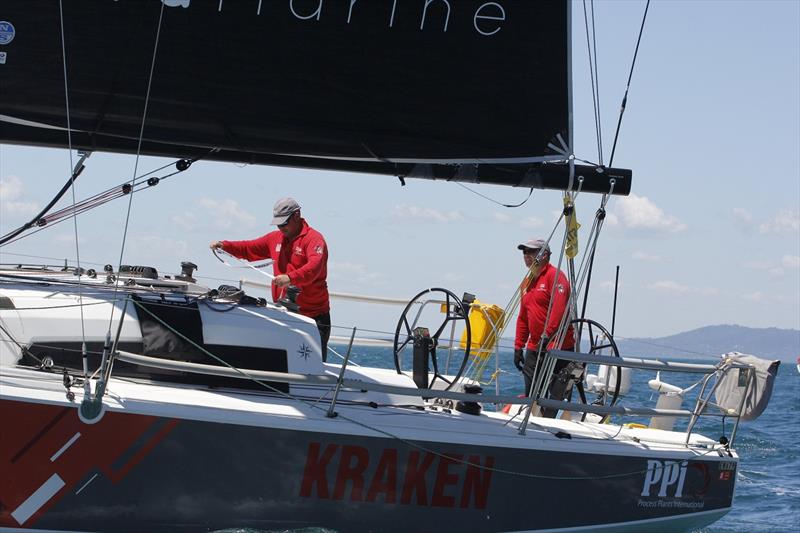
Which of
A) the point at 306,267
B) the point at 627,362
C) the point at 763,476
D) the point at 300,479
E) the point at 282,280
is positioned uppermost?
the point at 306,267

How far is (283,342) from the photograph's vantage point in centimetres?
630

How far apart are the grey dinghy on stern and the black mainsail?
13mm

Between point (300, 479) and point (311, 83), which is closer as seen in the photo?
point (300, 479)

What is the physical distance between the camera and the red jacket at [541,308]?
24.5 feet

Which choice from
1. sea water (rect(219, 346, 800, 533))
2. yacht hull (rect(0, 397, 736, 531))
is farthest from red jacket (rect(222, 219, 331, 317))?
sea water (rect(219, 346, 800, 533))

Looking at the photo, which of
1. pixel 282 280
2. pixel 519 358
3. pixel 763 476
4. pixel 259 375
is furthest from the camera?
pixel 763 476

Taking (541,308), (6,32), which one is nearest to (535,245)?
(541,308)

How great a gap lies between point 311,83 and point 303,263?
1254 millimetres

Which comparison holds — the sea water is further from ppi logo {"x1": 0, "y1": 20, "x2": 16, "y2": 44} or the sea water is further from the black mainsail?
ppi logo {"x1": 0, "y1": 20, "x2": 16, "y2": 44}

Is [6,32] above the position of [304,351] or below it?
above

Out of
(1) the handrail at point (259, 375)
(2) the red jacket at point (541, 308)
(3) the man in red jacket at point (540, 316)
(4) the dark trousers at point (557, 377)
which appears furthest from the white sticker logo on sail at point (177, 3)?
(4) the dark trousers at point (557, 377)

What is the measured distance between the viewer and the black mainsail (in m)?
6.20

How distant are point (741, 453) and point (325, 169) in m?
Result: 6.71

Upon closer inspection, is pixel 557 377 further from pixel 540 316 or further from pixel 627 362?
pixel 627 362
